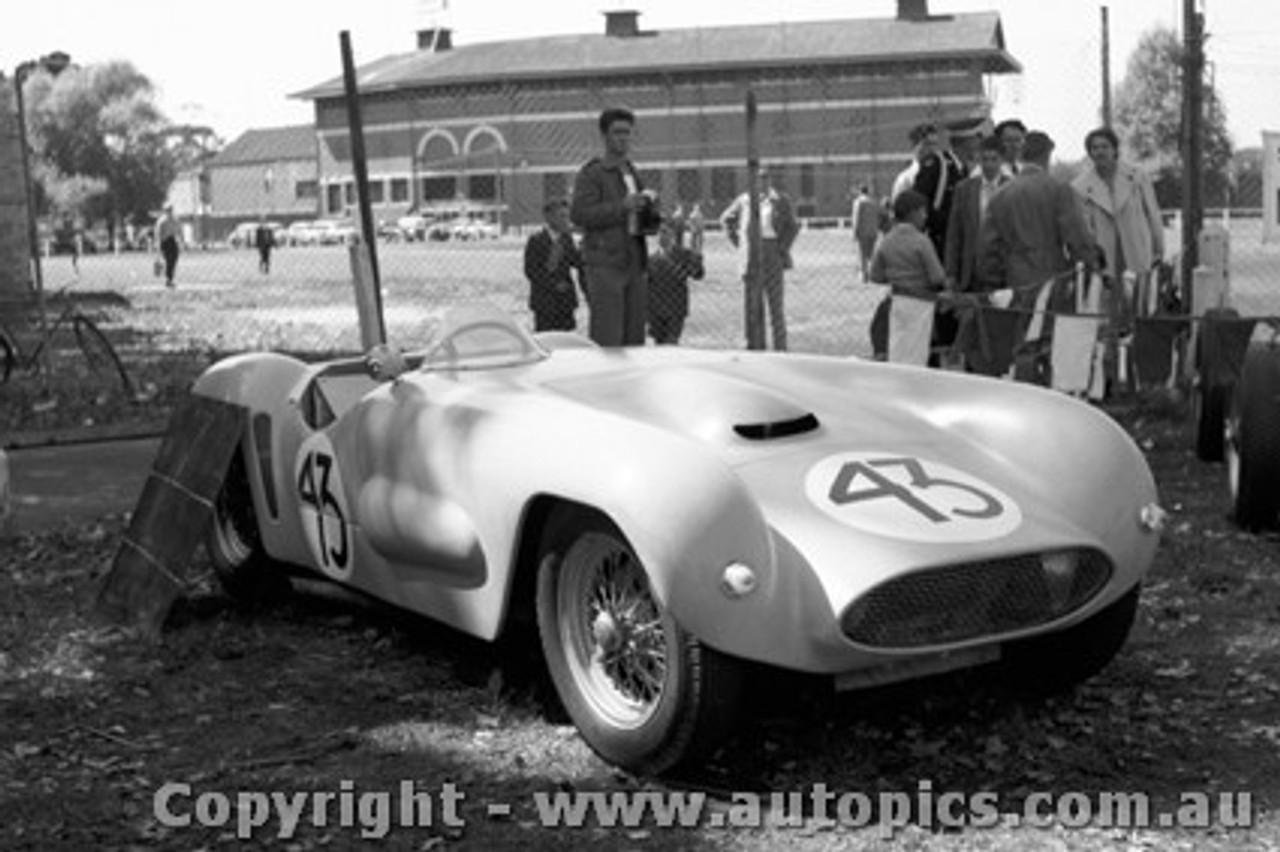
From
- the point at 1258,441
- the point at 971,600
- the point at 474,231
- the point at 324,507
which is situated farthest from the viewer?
the point at 474,231

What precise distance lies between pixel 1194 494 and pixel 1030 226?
2.55 m

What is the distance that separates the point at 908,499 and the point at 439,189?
236 ft

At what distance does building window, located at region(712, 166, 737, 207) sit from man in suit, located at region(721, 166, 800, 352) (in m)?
46.1

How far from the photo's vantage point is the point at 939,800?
3.75 metres

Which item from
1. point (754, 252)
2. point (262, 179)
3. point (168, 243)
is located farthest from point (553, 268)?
point (262, 179)

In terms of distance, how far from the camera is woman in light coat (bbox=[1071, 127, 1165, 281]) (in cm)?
1021

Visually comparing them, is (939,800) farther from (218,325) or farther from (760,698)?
(218,325)

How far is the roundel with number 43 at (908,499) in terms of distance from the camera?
382 centimetres

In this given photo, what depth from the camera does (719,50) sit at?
8088 cm

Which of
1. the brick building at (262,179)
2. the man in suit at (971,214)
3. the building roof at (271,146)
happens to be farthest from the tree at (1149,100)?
the man in suit at (971,214)

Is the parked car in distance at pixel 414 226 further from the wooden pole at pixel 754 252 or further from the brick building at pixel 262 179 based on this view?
the wooden pole at pixel 754 252

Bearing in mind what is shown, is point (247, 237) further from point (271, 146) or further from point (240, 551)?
point (240, 551)

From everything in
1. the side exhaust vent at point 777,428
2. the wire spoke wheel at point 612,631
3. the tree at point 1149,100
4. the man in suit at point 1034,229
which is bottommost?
the wire spoke wheel at point 612,631

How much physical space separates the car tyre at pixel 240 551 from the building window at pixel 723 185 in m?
56.9
